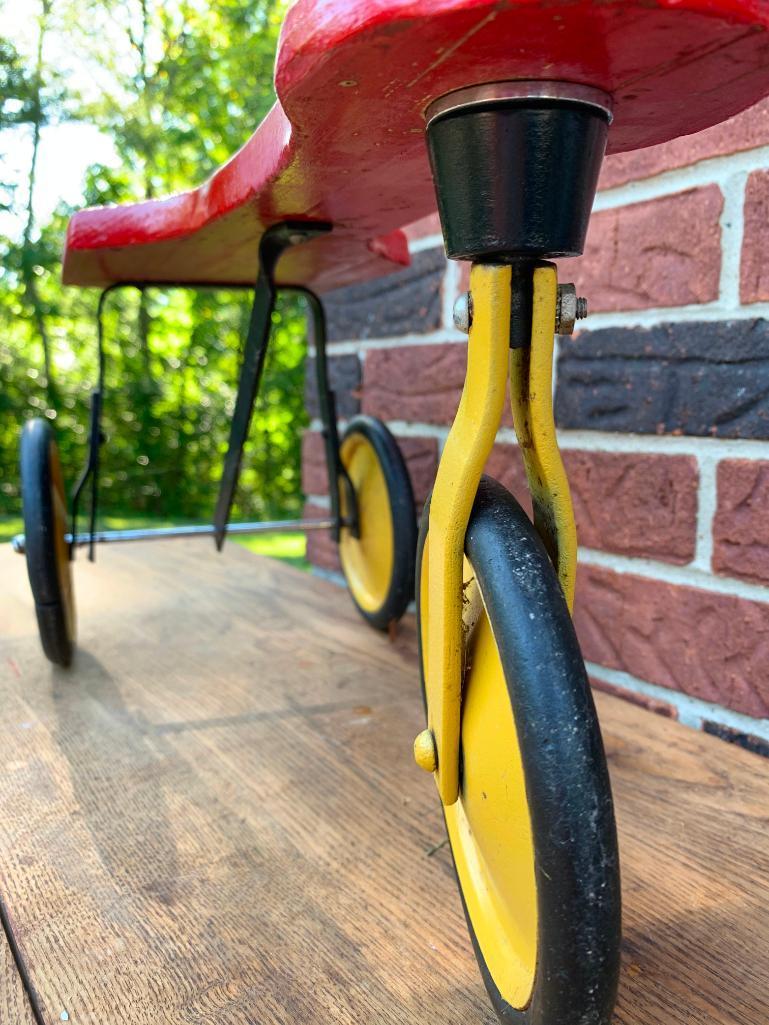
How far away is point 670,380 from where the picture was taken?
3.40ft

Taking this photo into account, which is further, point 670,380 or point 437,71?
point 670,380

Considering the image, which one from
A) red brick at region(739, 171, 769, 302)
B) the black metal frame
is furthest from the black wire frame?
red brick at region(739, 171, 769, 302)

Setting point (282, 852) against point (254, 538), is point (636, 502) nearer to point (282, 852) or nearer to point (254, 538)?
point (282, 852)

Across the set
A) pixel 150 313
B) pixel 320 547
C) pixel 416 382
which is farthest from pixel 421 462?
pixel 150 313

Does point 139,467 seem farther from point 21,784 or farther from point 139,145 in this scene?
point 21,784

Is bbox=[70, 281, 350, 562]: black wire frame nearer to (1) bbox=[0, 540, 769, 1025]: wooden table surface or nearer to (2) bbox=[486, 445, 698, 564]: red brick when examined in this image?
(1) bbox=[0, 540, 769, 1025]: wooden table surface

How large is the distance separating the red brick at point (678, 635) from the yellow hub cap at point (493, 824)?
0.47 meters

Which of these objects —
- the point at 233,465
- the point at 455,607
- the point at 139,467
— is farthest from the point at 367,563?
the point at 139,467

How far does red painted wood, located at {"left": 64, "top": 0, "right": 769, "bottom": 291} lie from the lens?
449mm

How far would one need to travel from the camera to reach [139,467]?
3.75 m

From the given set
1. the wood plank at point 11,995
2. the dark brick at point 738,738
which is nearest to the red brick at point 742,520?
the dark brick at point 738,738

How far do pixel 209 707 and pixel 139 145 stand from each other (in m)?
3.15

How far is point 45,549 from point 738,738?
2.96 feet

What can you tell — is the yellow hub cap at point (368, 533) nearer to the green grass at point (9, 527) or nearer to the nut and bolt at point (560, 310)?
the nut and bolt at point (560, 310)
